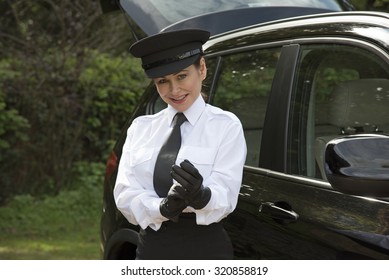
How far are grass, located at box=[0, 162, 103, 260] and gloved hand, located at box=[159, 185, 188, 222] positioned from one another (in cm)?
453

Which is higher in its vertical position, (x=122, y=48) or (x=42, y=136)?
(x=122, y=48)

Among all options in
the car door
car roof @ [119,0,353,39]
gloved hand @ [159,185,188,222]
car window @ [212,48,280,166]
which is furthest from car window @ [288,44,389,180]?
car roof @ [119,0,353,39]

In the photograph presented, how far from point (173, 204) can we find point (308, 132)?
3.09 feet

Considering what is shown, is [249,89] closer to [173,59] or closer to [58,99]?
[173,59]

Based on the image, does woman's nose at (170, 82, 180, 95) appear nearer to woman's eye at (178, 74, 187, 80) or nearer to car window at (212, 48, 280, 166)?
woman's eye at (178, 74, 187, 80)

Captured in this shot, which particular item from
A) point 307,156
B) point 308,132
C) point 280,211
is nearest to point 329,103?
point 308,132

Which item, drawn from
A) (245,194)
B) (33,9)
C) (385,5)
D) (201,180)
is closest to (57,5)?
(33,9)

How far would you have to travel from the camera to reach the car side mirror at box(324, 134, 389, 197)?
90.3 inches

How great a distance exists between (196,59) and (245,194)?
67 cm

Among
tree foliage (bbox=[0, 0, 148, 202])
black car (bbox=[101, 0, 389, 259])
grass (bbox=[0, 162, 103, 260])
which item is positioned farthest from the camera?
tree foliage (bbox=[0, 0, 148, 202])

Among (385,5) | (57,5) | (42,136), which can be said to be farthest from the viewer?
(57,5)

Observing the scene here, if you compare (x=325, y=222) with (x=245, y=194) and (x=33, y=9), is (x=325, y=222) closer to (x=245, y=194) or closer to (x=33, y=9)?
(x=245, y=194)

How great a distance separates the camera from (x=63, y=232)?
7766 millimetres

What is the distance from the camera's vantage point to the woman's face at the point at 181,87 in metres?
2.67
